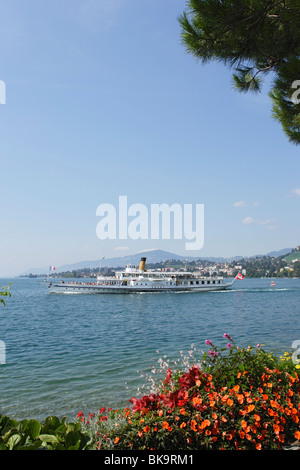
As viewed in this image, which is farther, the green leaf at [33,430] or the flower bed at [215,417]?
the flower bed at [215,417]

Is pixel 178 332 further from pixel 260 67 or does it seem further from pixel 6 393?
pixel 260 67

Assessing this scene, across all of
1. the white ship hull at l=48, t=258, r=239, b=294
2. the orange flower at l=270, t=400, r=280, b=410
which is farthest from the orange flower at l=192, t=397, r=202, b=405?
the white ship hull at l=48, t=258, r=239, b=294

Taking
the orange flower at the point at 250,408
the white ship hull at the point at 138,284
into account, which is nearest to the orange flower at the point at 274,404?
the orange flower at the point at 250,408

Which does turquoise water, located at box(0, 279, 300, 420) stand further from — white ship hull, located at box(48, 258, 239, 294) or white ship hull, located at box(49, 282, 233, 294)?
white ship hull, located at box(48, 258, 239, 294)

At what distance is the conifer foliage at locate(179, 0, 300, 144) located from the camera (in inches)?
275

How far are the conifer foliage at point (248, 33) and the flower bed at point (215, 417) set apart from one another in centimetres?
701

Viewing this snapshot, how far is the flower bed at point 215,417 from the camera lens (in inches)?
139

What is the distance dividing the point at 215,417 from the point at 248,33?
8047mm

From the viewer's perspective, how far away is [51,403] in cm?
846

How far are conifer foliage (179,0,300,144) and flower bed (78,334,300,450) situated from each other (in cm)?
701

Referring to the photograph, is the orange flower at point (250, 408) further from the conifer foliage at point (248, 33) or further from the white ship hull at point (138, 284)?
the white ship hull at point (138, 284)

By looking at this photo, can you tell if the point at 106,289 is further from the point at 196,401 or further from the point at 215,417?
the point at 215,417
